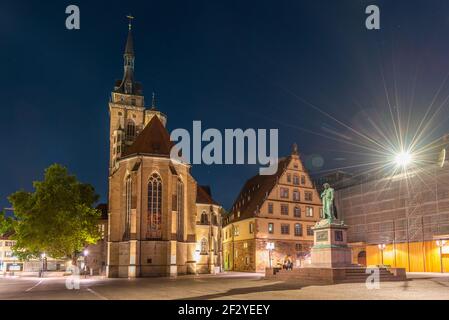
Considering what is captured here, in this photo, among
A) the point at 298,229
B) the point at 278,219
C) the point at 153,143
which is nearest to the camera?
the point at 153,143

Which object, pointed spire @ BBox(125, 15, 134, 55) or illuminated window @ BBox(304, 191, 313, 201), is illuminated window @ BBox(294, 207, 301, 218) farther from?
pointed spire @ BBox(125, 15, 134, 55)

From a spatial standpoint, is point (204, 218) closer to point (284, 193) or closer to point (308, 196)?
point (284, 193)

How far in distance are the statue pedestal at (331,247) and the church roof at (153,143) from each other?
23.0m

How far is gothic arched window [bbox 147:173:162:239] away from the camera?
49.4 metres

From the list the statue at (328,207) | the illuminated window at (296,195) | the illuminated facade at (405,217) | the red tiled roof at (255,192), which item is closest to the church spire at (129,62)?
the red tiled roof at (255,192)

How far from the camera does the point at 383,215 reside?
65375 mm

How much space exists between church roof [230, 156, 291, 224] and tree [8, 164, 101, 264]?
21.0 meters

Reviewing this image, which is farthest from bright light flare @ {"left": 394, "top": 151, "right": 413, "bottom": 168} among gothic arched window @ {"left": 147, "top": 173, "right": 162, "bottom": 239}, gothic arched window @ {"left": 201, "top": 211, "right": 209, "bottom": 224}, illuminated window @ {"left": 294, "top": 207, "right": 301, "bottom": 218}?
gothic arched window @ {"left": 147, "top": 173, "right": 162, "bottom": 239}

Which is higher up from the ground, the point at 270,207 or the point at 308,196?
the point at 308,196

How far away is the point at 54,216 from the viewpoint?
51562 millimetres

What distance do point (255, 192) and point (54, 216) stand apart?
91.4 ft

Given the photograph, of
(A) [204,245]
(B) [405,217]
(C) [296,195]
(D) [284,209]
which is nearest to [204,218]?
(A) [204,245]
